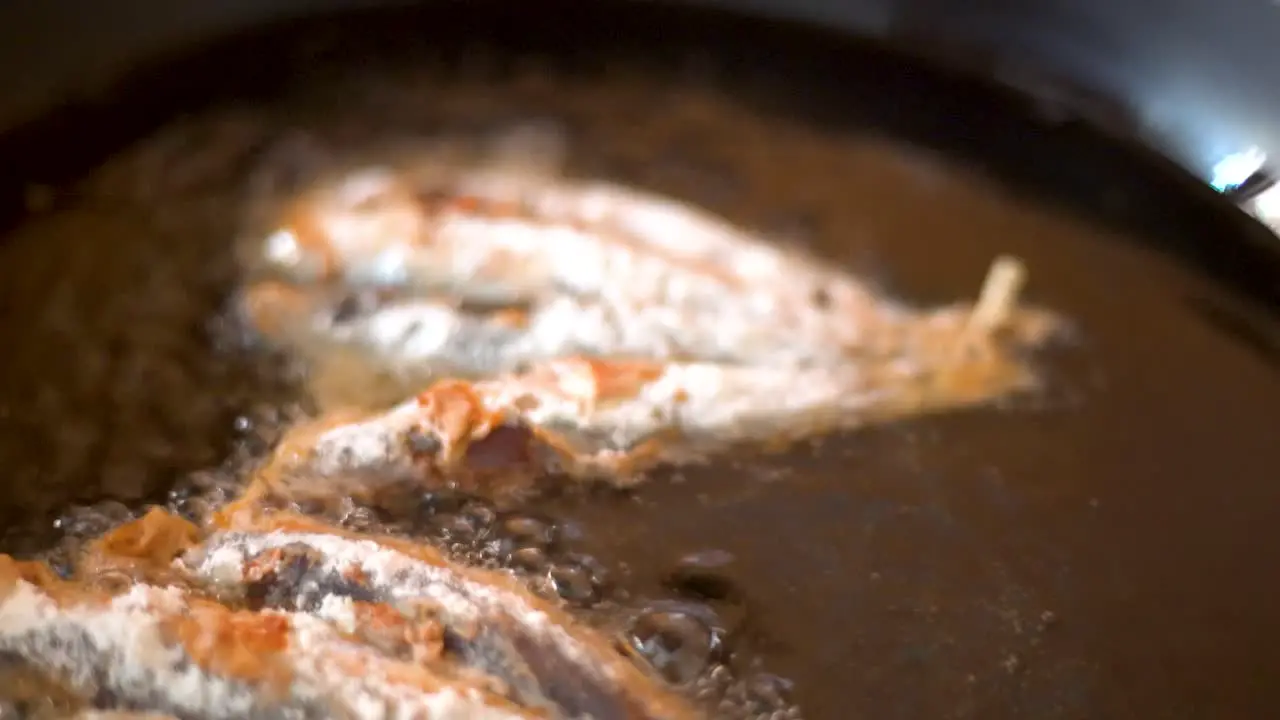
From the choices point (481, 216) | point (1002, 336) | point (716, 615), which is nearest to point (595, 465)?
point (716, 615)

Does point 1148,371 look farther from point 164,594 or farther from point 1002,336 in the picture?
point 164,594

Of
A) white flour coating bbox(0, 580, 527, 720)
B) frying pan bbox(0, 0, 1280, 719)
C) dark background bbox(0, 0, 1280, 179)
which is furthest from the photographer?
dark background bbox(0, 0, 1280, 179)

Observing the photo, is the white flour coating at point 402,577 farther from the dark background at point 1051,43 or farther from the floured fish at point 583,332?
the dark background at point 1051,43

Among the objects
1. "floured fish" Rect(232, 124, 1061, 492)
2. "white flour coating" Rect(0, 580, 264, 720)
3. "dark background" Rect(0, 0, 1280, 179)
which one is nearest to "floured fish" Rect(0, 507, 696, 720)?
"white flour coating" Rect(0, 580, 264, 720)

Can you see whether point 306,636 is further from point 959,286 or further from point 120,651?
point 959,286

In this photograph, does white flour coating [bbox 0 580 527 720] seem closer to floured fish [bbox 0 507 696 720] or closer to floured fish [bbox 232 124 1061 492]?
floured fish [bbox 0 507 696 720]

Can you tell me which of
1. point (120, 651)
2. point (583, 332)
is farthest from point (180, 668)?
point (583, 332)

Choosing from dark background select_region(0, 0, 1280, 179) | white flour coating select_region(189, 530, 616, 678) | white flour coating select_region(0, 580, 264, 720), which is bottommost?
white flour coating select_region(0, 580, 264, 720)
